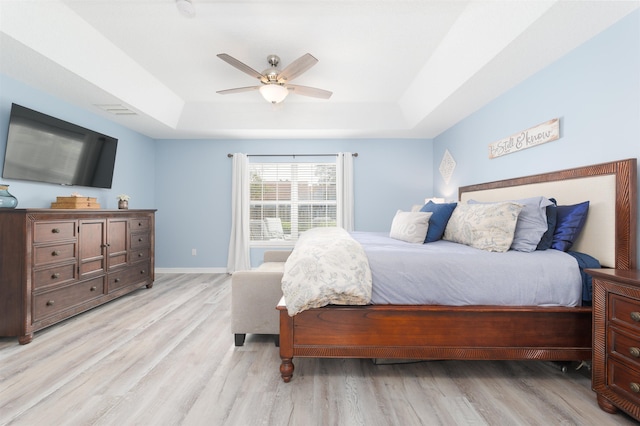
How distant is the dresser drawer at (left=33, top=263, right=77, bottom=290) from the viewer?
247 cm

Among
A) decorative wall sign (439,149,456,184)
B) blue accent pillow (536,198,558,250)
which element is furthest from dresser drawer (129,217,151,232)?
decorative wall sign (439,149,456,184)

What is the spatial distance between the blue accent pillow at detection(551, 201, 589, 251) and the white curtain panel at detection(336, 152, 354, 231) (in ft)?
10.1

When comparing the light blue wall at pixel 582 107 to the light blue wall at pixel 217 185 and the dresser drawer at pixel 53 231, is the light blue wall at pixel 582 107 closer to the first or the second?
the light blue wall at pixel 217 185

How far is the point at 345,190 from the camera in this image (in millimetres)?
4984

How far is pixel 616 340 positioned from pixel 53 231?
4.03 meters

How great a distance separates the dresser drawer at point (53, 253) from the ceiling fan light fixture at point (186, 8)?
7.34 ft

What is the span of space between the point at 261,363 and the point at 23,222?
2207mm

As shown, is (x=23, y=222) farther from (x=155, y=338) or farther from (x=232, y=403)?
(x=232, y=403)

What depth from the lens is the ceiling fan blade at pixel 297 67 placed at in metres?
2.54

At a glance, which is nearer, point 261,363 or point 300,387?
point 300,387

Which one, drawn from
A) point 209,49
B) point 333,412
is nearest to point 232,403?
point 333,412

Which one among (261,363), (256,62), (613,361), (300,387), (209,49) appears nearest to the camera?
(613,361)

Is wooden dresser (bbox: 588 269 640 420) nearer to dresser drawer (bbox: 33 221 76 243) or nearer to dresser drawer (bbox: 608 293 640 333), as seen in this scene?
dresser drawer (bbox: 608 293 640 333)

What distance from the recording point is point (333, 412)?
154cm
